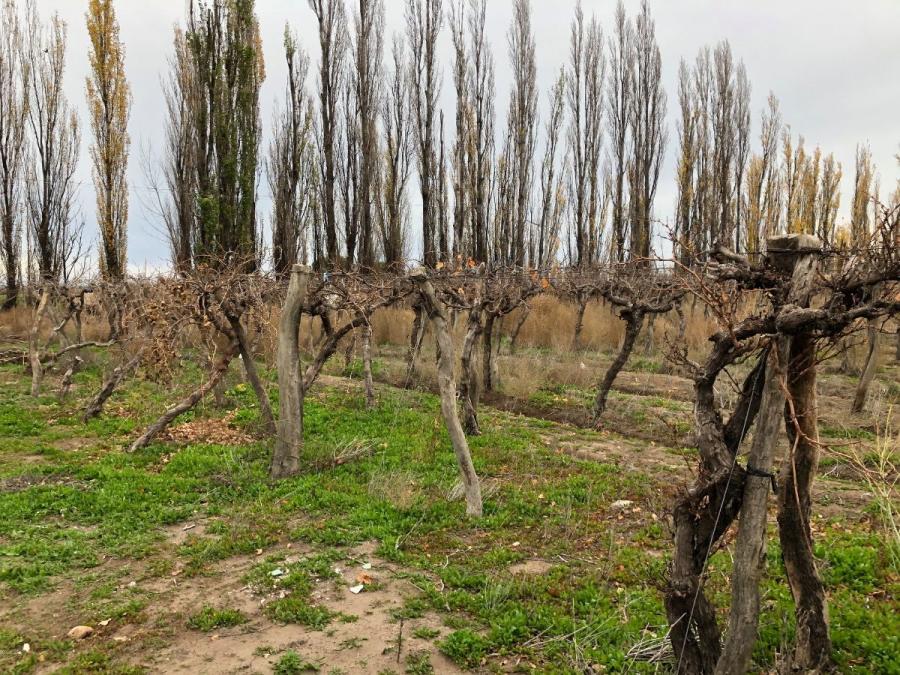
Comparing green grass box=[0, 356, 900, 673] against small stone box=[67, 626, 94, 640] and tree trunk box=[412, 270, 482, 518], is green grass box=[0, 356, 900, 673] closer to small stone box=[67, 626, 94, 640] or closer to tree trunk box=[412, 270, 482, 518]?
small stone box=[67, 626, 94, 640]

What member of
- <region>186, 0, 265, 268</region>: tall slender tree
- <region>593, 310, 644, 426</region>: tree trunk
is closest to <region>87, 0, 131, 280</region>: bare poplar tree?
<region>186, 0, 265, 268</region>: tall slender tree

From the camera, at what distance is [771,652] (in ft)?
12.3

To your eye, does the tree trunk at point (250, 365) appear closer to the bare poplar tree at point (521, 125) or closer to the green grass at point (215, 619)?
the green grass at point (215, 619)

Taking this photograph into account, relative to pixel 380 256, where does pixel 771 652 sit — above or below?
below

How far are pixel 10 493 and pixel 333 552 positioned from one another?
411 cm

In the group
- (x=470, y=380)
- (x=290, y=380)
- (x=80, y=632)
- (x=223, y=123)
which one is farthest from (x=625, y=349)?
(x=223, y=123)

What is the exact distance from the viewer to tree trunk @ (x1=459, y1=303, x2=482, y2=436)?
9945mm

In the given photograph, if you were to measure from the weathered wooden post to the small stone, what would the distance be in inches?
160

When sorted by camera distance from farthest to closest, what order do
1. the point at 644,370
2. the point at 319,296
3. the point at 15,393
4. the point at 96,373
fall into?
the point at 644,370 → the point at 96,373 → the point at 15,393 → the point at 319,296

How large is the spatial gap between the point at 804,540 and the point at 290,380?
19.2 ft

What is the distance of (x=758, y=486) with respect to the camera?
2910 millimetres

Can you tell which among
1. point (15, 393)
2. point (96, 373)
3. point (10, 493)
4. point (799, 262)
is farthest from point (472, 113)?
point (799, 262)

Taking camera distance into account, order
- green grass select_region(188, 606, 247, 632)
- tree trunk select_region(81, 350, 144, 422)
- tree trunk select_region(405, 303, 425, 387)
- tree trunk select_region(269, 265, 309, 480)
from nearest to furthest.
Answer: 1. green grass select_region(188, 606, 247, 632)
2. tree trunk select_region(269, 265, 309, 480)
3. tree trunk select_region(81, 350, 144, 422)
4. tree trunk select_region(405, 303, 425, 387)

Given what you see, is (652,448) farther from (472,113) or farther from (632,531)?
(472,113)
